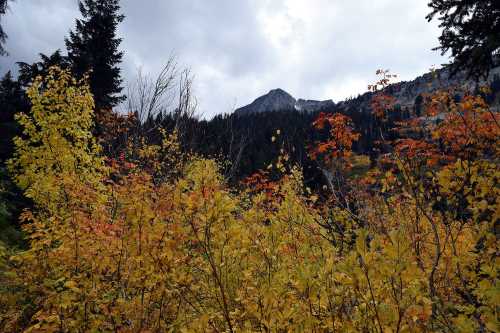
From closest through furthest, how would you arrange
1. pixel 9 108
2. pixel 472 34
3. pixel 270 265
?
pixel 270 265, pixel 472 34, pixel 9 108

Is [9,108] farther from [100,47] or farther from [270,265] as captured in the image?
A: [270,265]

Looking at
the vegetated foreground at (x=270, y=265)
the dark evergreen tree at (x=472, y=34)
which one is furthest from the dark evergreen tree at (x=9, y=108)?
the dark evergreen tree at (x=472, y=34)

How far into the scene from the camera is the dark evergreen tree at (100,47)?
22.7 metres

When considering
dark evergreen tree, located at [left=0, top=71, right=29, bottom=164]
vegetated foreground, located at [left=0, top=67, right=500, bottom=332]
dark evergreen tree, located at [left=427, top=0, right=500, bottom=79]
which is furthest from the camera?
dark evergreen tree, located at [left=0, top=71, right=29, bottom=164]

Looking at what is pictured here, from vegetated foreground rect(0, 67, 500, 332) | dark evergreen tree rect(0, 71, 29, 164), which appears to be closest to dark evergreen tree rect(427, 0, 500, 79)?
vegetated foreground rect(0, 67, 500, 332)

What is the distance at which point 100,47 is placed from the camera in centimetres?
2362

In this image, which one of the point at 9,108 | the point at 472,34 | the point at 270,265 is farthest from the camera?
the point at 9,108

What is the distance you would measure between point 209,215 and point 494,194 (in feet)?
11.6

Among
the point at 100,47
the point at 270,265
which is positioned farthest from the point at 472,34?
the point at 100,47

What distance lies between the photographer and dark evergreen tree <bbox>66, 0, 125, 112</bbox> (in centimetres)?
2270

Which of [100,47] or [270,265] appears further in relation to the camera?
[100,47]

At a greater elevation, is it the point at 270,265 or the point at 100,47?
the point at 100,47

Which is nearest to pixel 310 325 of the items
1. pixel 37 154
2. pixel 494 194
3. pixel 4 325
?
pixel 494 194

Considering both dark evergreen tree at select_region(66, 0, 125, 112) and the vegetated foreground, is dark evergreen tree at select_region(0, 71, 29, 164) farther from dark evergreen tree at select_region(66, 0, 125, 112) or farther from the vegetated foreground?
the vegetated foreground
